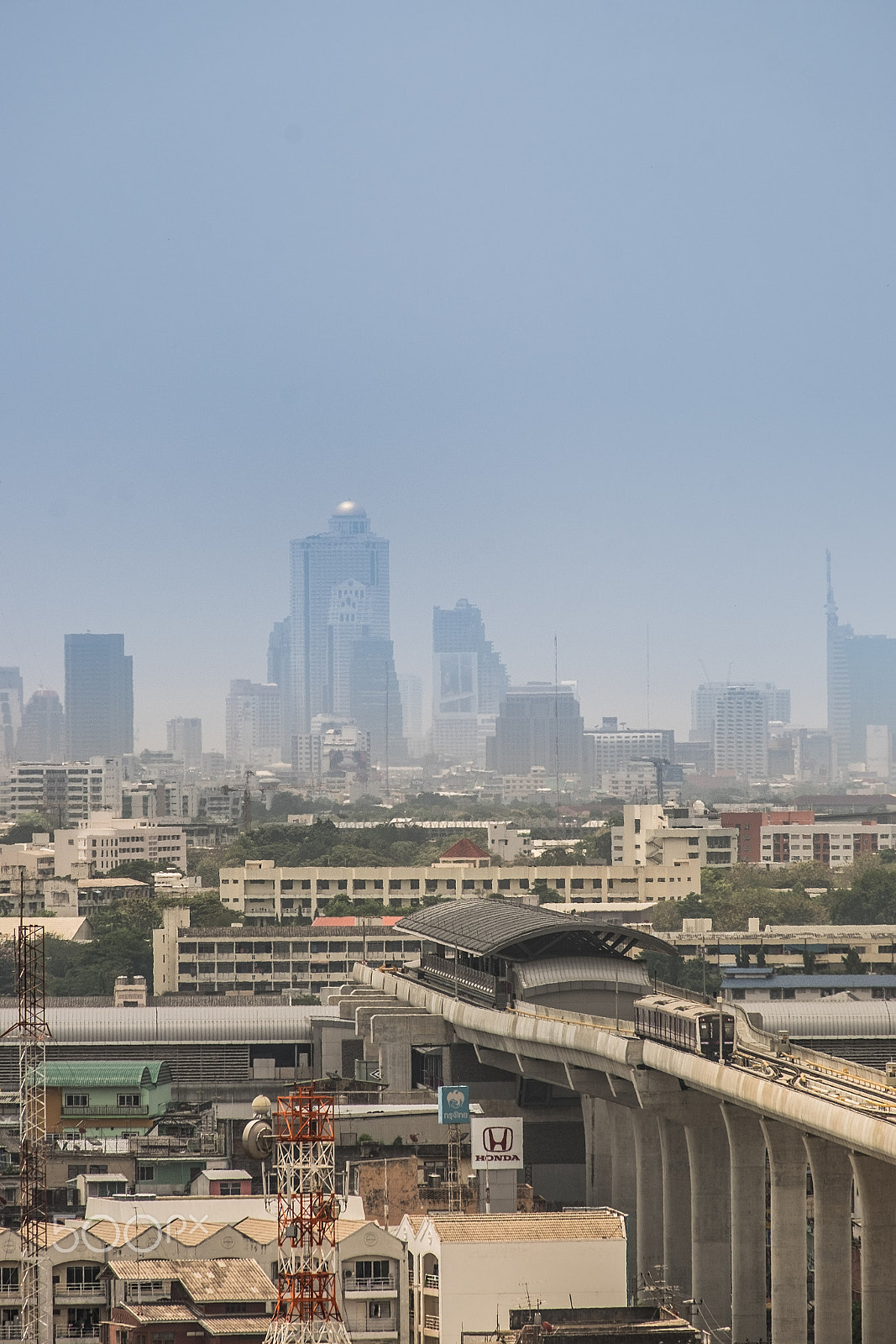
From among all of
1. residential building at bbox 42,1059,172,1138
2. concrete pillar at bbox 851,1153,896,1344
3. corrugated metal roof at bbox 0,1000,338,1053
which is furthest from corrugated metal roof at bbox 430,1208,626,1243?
corrugated metal roof at bbox 0,1000,338,1053

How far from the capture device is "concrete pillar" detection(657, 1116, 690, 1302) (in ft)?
137

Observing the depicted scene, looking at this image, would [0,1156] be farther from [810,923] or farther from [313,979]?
[810,923]

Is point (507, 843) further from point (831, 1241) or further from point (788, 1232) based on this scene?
point (831, 1241)

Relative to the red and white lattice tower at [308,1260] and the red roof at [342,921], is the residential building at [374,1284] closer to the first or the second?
the red and white lattice tower at [308,1260]

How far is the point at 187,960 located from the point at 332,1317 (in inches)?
2753

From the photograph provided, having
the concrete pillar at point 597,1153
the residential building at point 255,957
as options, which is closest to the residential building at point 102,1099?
the concrete pillar at point 597,1153

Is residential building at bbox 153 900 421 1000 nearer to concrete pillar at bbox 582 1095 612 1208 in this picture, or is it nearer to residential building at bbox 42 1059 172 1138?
residential building at bbox 42 1059 172 1138

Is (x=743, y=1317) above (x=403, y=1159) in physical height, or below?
below

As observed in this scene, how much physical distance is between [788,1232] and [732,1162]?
2.83 meters

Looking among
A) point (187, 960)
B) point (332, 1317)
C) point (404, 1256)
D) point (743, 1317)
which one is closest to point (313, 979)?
point (187, 960)

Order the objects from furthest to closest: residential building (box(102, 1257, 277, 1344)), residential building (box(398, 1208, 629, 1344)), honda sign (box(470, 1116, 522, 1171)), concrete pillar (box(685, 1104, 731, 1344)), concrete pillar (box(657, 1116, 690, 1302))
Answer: concrete pillar (box(657, 1116, 690, 1302)), concrete pillar (box(685, 1104, 731, 1344)), honda sign (box(470, 1116, 522, 1171)), residential building (box(398, 1208, 629, 1344)), residential building (box(102, 1257, 277, 1344))

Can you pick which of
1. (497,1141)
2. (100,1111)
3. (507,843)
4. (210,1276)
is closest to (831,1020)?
(100,1111)

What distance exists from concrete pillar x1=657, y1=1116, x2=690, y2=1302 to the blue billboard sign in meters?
3.80

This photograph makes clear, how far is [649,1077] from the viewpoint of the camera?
138ft
